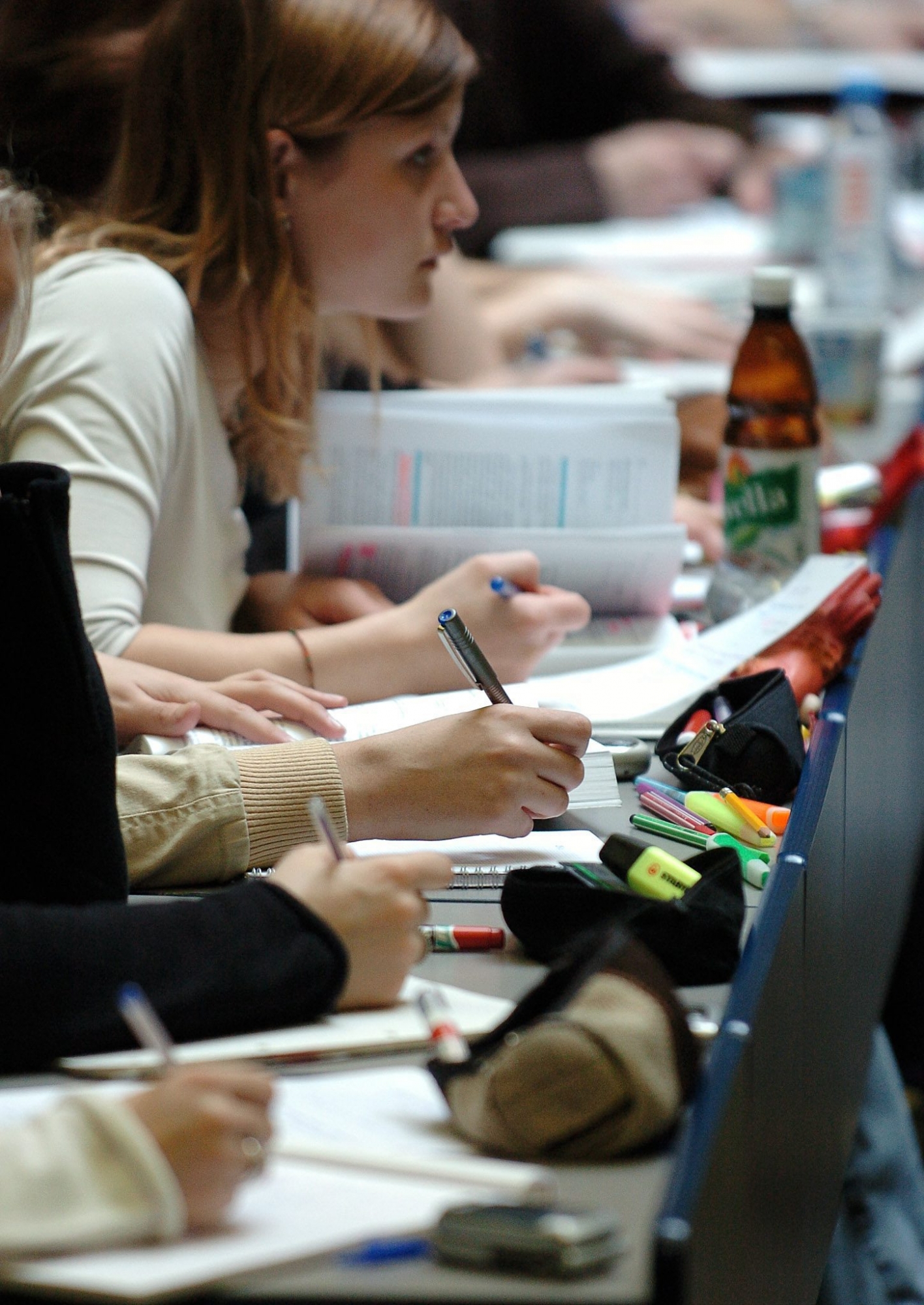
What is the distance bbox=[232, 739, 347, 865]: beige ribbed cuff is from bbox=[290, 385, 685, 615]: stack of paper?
0.40 m

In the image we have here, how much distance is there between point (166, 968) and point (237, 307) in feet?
2.62

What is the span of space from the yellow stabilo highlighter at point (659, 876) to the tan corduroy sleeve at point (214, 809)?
0.20 m

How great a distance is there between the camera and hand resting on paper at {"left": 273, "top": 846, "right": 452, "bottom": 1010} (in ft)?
2.35

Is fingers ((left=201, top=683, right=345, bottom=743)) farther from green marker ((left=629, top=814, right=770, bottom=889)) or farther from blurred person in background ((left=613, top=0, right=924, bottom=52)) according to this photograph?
blurred person in background ((left=613, top=0, right=924, bottom=52))

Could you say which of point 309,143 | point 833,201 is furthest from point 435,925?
point 833,201

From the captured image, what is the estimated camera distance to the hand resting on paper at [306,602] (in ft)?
4.35

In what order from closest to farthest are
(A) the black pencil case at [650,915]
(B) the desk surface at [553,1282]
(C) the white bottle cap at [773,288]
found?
(B) the desk surface at [553,1282]
(A) the black pencil case at [650,915]
(C) the white bottle cap at [773,288]

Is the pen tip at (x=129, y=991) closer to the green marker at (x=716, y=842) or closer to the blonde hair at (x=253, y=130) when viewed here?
the green marker at (x=716, y=842)

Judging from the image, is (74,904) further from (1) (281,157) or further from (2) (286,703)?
(1) (281,157)

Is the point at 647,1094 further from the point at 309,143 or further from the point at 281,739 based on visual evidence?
the point at 309,143

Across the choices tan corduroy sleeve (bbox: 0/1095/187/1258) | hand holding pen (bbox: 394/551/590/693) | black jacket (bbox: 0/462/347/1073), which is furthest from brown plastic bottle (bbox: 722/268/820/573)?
tan corduroy sleeve (bbox: 0/1095/187/1258)

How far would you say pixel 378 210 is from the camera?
1.39 metres

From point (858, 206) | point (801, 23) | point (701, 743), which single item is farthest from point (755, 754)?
point (801, 23)

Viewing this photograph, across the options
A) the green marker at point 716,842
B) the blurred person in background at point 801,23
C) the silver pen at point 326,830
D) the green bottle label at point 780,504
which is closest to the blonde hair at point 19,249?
the silver pen at point 326,830
